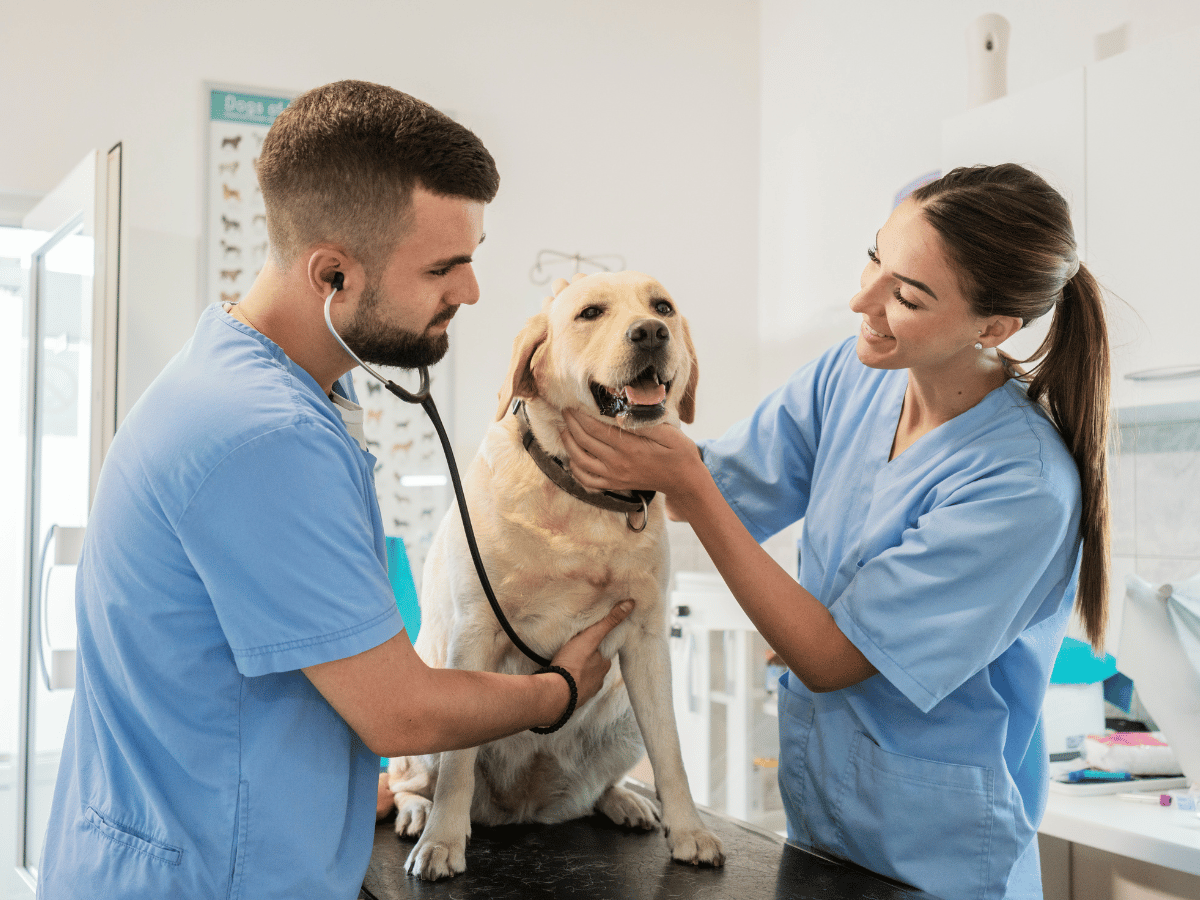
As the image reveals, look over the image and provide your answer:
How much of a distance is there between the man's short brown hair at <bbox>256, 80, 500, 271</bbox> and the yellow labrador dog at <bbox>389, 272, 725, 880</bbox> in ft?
1.46

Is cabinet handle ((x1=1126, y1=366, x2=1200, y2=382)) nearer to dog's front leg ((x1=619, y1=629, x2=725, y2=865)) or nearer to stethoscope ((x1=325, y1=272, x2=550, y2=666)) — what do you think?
dog's front leg ((x1=619, y1=629, x2=725, y2=865))

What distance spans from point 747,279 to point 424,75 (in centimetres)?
173

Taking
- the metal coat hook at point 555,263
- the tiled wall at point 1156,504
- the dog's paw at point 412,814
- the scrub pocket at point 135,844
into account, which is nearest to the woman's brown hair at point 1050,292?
the dog's paw at point 412,814

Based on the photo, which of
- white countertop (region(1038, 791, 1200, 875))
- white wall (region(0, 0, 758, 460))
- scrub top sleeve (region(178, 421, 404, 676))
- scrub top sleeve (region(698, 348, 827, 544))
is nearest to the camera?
scrub top sleeve (region(178, 421, 404, 676))

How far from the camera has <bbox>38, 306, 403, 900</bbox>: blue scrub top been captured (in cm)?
75

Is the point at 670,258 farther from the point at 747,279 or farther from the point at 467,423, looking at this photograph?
the point at 467,423

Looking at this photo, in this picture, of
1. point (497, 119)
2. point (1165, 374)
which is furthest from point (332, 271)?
point (497, 119)

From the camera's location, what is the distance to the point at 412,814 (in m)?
1.24

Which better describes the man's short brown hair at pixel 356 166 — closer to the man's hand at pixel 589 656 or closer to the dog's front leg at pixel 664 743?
the man's hand at pixel 589 656

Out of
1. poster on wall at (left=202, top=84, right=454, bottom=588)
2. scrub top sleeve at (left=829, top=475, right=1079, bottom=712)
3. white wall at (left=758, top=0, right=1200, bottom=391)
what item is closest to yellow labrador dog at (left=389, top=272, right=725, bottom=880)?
scrub top sleeve at (left=829, top=475, right=1079, bottom=712)

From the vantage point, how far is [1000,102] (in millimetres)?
2371

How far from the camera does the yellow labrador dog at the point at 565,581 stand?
3.98 ft

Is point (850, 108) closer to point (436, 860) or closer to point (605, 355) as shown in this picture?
point (605, 355)

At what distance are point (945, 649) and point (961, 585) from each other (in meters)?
0.08
